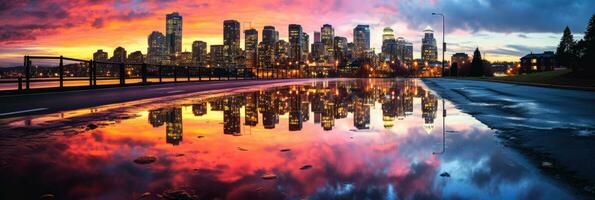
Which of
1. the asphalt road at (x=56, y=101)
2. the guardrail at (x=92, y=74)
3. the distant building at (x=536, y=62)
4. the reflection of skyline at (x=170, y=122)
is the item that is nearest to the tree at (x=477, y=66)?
the guardrail at (x=92, y=74)

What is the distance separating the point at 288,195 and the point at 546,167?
290 centimetres

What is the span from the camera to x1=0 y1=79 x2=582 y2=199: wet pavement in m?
4.04

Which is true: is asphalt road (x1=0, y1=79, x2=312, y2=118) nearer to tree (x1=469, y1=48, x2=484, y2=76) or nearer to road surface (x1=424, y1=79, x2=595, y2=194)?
road surface (x1=424, y1=79, x2=595, y2=194)

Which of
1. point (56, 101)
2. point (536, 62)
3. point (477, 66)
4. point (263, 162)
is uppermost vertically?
point (536, 62)

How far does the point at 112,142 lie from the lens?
267 inches

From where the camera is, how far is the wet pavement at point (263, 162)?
13.3 feet

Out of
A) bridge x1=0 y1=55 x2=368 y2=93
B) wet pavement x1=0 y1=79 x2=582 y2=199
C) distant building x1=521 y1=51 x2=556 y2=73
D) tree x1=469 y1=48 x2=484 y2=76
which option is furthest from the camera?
distant building x1=521 y1=51 x2=556 y2=73

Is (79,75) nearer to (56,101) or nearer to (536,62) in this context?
(56,101)

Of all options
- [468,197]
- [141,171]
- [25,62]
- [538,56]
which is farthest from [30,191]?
[538,56]

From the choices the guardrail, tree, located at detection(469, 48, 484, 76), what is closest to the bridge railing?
the guardrail

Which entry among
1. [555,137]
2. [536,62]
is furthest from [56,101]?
[536,62]

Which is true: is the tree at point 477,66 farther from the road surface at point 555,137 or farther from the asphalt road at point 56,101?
the road surface at point 555,137

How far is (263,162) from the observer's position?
532 centimetres

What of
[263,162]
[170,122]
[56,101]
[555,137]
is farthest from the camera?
[56,101]
